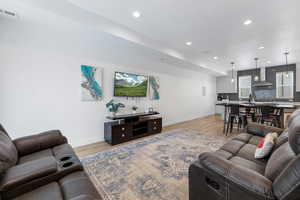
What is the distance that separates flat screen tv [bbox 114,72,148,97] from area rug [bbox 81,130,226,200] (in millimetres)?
1523

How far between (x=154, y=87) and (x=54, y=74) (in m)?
3.02

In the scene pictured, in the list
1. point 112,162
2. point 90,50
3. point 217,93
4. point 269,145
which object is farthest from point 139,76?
point 217,93

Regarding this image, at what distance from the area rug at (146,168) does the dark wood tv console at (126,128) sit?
0.31 m

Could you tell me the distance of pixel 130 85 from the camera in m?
3.96

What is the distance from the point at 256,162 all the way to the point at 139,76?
3.49 meters

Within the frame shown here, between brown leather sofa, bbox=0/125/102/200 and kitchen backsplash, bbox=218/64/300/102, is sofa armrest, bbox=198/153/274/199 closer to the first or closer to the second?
brown leather sofa, bbox=0/125/102/200

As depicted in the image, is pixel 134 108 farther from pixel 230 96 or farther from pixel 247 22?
pixel 230 96

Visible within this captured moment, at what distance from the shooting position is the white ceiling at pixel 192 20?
2.09m

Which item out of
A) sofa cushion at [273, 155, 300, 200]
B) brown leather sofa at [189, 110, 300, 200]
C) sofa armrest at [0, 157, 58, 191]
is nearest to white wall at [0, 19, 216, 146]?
sofa armrest at [0, 157, 58, 191]

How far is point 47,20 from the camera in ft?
7.22

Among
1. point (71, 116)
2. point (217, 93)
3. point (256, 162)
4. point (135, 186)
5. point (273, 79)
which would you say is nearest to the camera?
point (256, 162)

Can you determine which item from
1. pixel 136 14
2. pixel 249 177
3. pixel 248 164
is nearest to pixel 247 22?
pixel 136 14

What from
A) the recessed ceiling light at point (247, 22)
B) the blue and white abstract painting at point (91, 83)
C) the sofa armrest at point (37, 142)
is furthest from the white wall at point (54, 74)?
the recessed ceiling light at point (247, 22)

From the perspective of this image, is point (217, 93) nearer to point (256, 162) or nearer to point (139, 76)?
point (139, 76)
